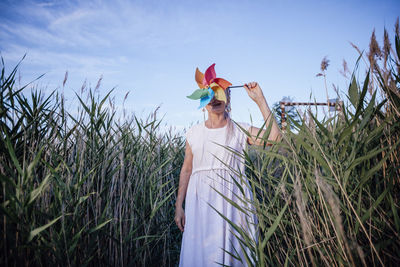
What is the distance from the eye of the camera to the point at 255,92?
1.61 meters

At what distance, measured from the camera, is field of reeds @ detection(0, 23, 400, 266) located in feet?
2.71

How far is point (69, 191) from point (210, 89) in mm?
1249

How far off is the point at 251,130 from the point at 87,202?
50.9 inches

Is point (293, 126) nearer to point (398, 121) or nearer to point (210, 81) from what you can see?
point (398, 121)

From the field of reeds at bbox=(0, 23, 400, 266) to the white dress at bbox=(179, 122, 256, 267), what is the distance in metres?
0.13

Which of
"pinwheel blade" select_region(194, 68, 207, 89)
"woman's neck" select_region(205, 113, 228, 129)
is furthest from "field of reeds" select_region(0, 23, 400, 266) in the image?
"pinwheel blade" select_region(194, 68, 207, 89)

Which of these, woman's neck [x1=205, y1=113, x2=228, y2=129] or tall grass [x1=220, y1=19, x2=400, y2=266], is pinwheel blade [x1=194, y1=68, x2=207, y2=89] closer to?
woman's neck [x1=205, y1=113, x2=228, y2=129]

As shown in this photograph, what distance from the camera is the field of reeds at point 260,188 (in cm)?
83

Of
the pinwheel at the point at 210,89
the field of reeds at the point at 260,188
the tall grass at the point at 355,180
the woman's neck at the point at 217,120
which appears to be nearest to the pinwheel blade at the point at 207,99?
the pinwheel at the point at 210,89

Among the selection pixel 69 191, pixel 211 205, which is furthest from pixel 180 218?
pixel 69 191

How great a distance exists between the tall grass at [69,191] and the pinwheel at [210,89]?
0.68 metres

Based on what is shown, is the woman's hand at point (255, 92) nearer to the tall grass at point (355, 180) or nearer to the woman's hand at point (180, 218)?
the tall grass at point (355, 180)

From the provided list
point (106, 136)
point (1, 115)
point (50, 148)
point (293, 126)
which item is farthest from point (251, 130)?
point (1, 115)

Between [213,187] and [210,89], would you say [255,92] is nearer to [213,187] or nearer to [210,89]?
[210,89]
